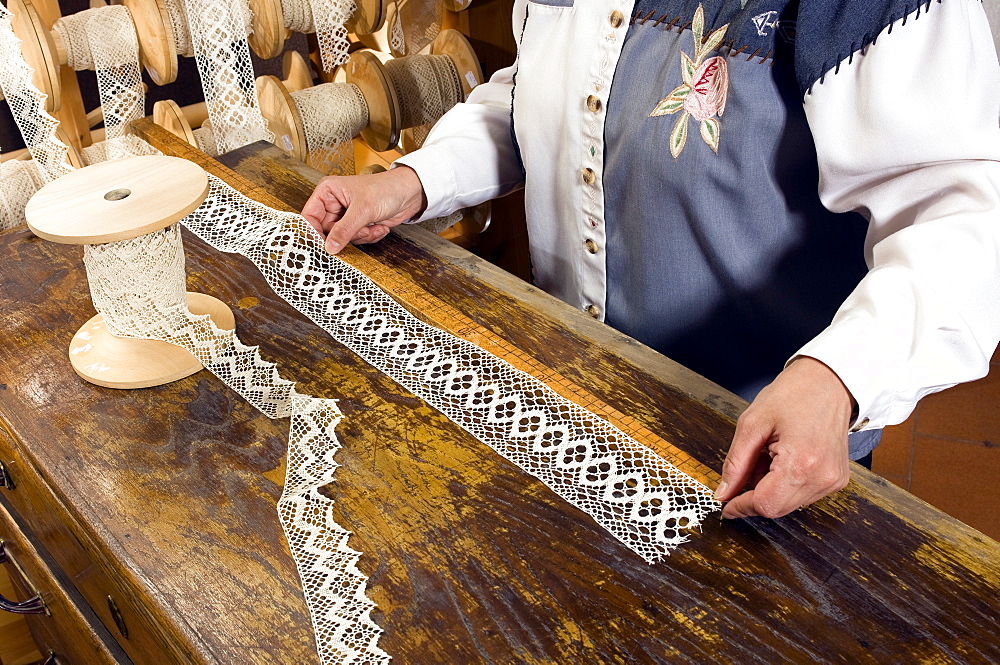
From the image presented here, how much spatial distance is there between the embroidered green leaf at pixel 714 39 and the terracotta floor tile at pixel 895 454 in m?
1.61

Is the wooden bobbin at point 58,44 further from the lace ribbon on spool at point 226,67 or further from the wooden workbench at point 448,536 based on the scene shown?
the wooden workbench at point 448,536

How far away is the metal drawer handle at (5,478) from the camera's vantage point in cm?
97

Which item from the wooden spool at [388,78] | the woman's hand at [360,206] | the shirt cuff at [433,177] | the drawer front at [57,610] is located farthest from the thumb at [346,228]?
the wooden spool at [388,78]

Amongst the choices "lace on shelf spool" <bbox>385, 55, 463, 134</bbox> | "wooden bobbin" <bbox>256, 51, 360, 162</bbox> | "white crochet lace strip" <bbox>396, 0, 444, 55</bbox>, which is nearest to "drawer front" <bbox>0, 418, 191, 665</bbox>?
"wooden bobbin" <bbox>256, 51, 360, 162</bbox>

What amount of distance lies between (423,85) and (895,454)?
1.54m

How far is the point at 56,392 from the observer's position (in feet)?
2.97

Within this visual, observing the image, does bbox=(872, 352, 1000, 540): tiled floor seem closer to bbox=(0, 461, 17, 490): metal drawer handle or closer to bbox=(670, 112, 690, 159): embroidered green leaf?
bbox=(670, 112, 690, 159): embroidered green leaf

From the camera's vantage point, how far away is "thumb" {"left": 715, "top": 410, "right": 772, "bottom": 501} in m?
0.68

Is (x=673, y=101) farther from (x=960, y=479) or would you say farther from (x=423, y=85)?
(x=960, y=479)

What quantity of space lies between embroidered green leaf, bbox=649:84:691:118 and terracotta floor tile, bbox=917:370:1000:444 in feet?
5.82

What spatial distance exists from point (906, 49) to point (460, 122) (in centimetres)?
65

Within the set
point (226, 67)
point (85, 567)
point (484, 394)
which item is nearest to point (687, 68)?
point (484, 394)

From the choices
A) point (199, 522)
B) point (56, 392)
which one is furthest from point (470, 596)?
point (56, 392)

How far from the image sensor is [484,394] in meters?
0.87
